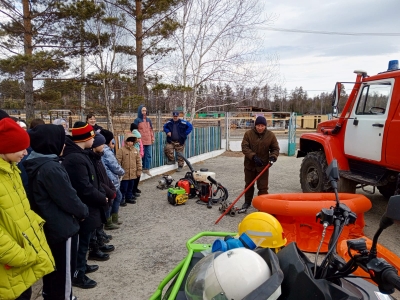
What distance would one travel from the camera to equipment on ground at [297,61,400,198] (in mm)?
4887

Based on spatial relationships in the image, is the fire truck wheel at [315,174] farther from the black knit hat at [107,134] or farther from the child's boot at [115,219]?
the black knit hat at [107,134]

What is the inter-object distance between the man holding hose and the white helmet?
4380 millimetres

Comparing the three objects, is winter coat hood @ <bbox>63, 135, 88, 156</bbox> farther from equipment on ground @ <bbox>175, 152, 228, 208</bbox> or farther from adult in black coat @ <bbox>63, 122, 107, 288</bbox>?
equipment on ground @ <bbox>175, 152, 228, 208</bbox>

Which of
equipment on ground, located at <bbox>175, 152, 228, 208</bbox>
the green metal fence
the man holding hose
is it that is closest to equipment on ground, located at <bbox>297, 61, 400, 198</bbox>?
the man holding hose

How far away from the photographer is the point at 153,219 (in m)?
5.61

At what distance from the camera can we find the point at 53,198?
2658mm

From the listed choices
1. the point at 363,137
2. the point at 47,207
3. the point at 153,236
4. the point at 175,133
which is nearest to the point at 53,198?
the point at 47,207

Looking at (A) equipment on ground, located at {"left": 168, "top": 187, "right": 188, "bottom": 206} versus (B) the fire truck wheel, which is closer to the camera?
(B) the fire truck wheel

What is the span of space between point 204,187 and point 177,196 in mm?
602

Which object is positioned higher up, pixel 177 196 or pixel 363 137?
pixel 363 137

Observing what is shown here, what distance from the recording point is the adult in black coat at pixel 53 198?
2.64 m

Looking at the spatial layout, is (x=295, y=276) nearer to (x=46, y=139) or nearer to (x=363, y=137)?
(x=46, y=139)

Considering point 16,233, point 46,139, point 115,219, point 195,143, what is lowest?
point 115,219

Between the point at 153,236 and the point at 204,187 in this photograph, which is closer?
the point at 153,236
